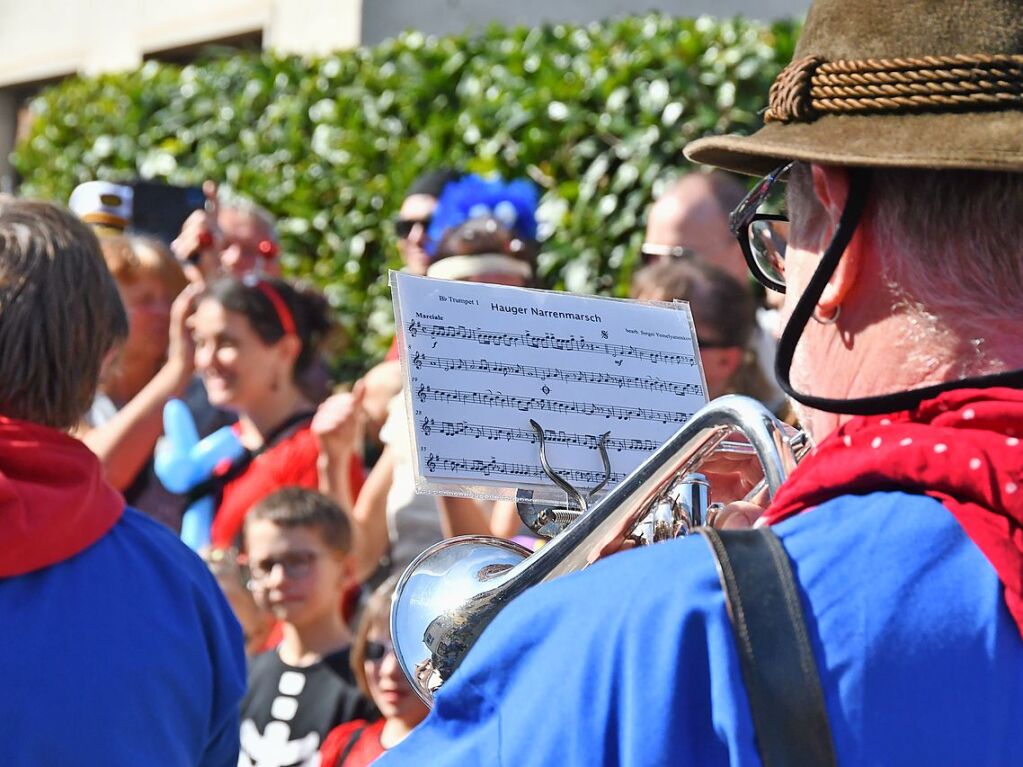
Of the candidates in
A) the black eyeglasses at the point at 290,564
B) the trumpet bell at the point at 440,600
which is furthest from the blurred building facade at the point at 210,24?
the trumpet bell at the point at 440,600

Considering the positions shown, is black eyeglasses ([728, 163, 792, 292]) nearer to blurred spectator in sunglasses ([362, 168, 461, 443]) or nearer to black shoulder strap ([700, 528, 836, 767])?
black shoulder strap ([700, 528, 836, 767])

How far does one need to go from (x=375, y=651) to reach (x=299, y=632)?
296 mm

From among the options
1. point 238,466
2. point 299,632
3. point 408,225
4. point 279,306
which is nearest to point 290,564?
point 299,632

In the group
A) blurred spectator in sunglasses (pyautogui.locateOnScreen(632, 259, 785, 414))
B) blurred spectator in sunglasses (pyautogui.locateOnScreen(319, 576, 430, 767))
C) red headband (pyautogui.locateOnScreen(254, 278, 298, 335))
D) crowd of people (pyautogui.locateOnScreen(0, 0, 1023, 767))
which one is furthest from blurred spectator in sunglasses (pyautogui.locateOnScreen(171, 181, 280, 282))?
blurred spectator in sunglasses (pyautogui.locateOnScreen(319, 576, 430, 767))

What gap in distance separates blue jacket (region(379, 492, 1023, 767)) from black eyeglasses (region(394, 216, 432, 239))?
12.5 ft

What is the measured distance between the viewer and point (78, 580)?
7.86 ft

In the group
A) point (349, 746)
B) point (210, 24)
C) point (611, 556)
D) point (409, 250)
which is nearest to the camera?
point (611, 556)

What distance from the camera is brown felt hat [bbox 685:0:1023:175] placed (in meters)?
1.38

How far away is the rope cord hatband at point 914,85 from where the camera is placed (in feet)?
4.60

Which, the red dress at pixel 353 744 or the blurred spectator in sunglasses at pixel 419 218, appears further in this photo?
the blurred spectator in sunglasses at pixel 419 218

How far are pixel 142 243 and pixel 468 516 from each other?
6.51 ft

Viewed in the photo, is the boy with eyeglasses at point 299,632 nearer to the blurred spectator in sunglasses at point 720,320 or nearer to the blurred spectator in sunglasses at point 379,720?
the blurred spectator in sunglasses at point 379,720

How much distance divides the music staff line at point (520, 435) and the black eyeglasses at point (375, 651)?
1.78 m

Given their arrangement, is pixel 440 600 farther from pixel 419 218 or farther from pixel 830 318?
pixel 419 218
